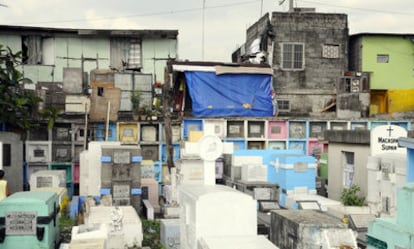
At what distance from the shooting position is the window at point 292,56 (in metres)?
28.8

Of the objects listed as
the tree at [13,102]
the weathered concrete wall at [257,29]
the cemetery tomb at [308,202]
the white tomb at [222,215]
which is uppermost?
the weathered concrete wall at [257,29]

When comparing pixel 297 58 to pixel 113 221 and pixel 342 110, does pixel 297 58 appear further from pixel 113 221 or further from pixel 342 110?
pixel 113 221

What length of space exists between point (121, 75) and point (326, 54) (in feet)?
37.8

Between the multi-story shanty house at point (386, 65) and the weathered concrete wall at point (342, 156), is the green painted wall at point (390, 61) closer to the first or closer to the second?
the multi-story shanty house at point (386, 65)

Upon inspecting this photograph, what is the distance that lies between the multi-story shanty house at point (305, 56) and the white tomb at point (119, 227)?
1694cm

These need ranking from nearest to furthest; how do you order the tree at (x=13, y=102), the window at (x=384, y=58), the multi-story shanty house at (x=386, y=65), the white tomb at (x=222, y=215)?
the white tomb at (x=222, y=215)
the tree at (x=13, y=102)
the multi-story shanty house at (x=386, y=65)
the window at (x=384, y=58)

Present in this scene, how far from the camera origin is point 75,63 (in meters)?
28.2

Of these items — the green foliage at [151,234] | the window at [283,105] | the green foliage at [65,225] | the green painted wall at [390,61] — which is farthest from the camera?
the green painted wall at [390,61]

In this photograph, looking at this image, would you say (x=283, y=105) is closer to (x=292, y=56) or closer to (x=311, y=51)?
(x=292, y=56)

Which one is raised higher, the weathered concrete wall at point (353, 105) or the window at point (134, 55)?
the window at point (134, 55)

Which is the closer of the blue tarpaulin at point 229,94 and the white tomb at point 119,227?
the white tomb at point 119,227

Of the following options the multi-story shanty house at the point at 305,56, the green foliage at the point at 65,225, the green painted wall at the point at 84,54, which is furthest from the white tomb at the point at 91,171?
the multi-story shanty house at the point at 305,56

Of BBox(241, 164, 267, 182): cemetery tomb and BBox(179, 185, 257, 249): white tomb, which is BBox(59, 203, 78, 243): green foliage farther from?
BBox(241, 164, 267, 182): cemetery tomb

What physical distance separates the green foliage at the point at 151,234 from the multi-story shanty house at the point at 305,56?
47.2 feet
